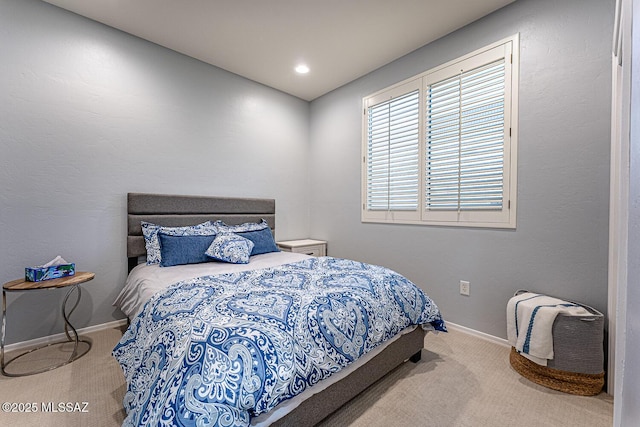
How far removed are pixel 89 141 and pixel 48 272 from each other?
118 centimetres

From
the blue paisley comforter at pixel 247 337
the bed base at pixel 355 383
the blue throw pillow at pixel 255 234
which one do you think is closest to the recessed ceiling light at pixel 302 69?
the blue throw pillow at pixel 255 234

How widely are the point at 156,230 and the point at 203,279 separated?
112 centimetres

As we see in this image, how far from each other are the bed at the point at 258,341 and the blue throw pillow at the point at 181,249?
21mm

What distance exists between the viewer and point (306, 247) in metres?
3.74

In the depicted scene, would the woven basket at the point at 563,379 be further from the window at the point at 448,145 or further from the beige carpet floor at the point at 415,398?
the window at the point at 448,145

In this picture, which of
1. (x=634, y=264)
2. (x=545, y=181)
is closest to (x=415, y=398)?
(x=634, y=264)

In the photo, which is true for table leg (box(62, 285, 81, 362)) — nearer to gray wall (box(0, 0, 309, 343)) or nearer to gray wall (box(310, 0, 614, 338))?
gray wall (box(0, 0, 309, 343))

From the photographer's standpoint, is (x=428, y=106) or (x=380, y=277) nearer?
(x=380, y=277)

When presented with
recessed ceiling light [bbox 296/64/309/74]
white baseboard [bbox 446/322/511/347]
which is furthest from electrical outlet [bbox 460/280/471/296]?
recessed ceiling light [bbox 296/64/309/74]

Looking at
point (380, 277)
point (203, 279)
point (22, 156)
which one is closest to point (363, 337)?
point (380, 277)

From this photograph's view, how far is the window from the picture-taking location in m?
2.35

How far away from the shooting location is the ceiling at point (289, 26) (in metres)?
2.31

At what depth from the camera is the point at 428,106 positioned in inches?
112

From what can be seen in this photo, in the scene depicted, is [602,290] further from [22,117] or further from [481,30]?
[22,117]
